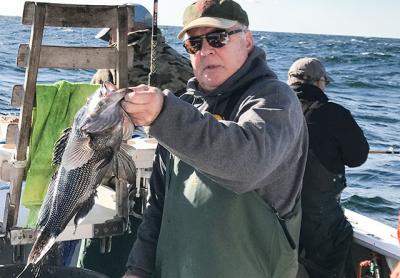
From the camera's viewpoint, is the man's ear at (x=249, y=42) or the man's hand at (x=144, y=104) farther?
the man's ear at (x=249, y=42)

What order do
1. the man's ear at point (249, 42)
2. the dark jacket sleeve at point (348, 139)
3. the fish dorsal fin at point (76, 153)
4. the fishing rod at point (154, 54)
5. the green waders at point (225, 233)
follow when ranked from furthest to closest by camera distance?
the fishing rod at point (154, 54), the dark jacket sleeve at point (348, 139), the man's ear at point (249, 42), the green waders at point (225, 233), the fish dorsal fin at point (76, 153)

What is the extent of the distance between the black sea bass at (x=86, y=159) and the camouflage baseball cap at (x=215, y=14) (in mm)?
567

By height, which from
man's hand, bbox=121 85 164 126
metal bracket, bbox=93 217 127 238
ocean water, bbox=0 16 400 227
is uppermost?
man's hand, bbox=121 85 164 126

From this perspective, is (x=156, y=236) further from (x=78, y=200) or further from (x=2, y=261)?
(x=2, y=261)

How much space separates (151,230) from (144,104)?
3.90ft

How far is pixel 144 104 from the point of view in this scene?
224cm

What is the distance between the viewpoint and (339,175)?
14.8 ft

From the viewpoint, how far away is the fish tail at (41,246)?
297cm

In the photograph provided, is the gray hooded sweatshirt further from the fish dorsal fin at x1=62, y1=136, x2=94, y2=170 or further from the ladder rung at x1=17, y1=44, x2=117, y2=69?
the ladder rung at x1=17, y1=44, x2=117, y2=69

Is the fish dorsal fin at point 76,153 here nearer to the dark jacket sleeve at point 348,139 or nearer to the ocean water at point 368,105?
the dark jacket sleeve at point 348,139

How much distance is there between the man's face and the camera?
2719 millimetres

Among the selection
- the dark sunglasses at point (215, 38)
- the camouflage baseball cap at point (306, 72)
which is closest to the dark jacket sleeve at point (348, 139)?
the camouflage baseball cap at point (306, 72)

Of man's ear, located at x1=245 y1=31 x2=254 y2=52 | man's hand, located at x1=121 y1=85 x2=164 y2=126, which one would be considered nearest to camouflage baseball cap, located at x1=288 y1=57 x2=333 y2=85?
man's ear, located at x1=245 y1=31 x2=254 y2=52

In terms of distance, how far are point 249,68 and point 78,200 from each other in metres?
1.00
